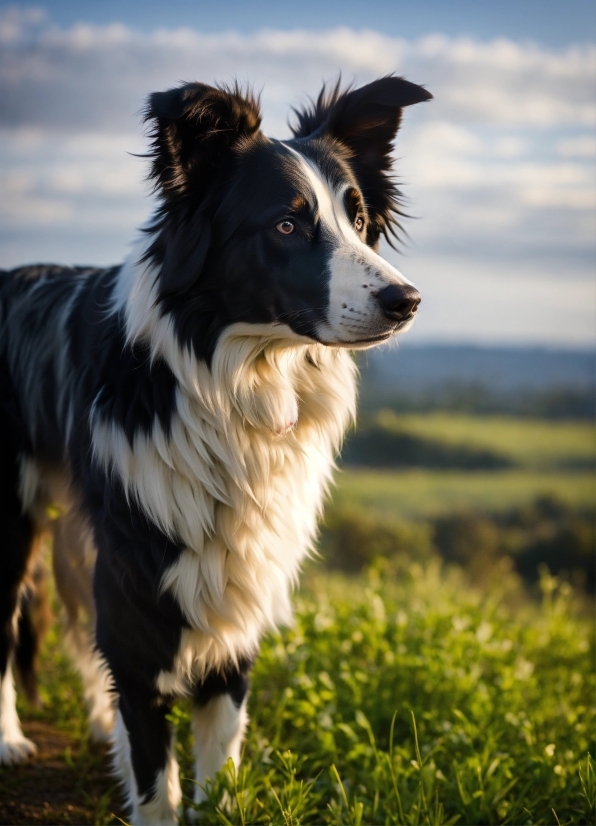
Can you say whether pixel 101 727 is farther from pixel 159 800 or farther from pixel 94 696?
pixel 159 800

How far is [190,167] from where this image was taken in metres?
2.47

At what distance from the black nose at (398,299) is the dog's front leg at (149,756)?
1494 millimetres

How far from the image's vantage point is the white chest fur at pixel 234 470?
98.3 inches

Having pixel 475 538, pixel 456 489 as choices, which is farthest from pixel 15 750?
pixel 456 489

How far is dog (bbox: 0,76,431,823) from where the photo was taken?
7.97 ft

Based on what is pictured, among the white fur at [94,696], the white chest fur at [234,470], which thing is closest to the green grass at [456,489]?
the white fur at [94,696]

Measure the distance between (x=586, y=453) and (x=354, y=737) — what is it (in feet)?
30.6

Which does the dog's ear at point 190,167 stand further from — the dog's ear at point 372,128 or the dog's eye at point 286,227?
the dog's ear at point 372,128

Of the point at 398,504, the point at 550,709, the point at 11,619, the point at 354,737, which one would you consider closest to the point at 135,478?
the point at 11,619

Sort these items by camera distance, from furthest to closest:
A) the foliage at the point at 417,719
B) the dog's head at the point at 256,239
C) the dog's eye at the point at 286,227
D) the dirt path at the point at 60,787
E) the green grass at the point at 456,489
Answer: the green grass at the point at 456,489
the dirt path at the point at 60,787
the foliage at the point at 417,719
the dog's eye at the point at 286,227
the dog's head at the point at 256,239

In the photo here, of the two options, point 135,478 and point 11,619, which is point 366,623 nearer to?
point 11,619

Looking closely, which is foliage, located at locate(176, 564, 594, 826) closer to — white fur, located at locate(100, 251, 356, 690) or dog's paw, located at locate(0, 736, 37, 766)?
white fur, located at locate(100, 251, 356, 690)

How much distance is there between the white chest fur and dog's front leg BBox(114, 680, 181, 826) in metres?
0.11

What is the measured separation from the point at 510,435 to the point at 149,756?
10.1 m
